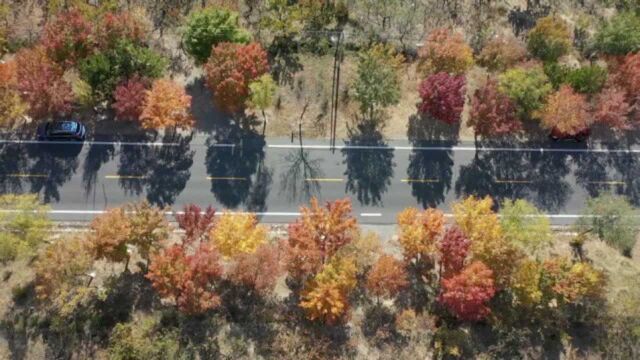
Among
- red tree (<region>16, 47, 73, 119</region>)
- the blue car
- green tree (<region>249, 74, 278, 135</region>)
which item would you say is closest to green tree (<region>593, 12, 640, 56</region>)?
green tree (<region>249, 74, 278, 135</region>)

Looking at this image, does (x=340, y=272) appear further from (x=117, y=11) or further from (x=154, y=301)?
(x=117, y=11)

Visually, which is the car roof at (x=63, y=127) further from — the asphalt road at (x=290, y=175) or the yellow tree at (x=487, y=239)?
the yellow tree at (x=487, y=239)

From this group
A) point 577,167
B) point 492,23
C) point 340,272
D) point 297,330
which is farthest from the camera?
point 492,23

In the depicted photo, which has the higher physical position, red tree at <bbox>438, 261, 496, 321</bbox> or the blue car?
the blue car

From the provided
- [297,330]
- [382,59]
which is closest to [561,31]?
[382,59]

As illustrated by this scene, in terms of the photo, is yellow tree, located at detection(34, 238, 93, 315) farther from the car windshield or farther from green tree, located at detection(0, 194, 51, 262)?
the car windshield

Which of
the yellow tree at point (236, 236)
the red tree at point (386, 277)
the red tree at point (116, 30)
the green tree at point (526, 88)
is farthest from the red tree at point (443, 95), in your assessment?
the red tree at point (116, 30)

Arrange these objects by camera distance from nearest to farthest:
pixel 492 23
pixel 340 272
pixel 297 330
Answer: pixel 340 272, pixel 297 330, pixel 492 23
